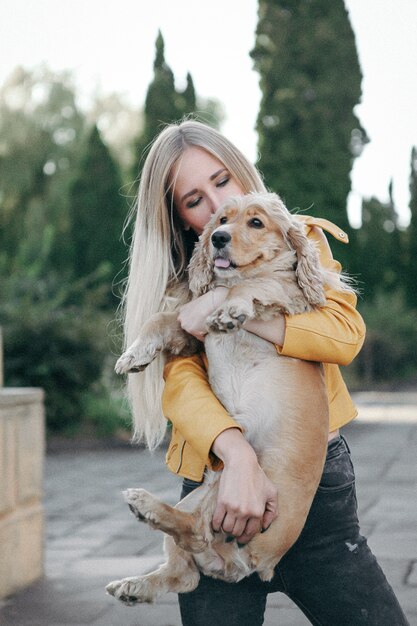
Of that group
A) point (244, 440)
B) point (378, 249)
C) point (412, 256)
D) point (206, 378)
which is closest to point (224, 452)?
point (244, 440)

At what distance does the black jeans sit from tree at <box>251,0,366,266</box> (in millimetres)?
20063

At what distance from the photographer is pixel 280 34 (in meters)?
22.5

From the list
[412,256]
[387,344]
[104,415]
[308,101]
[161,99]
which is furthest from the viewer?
[412,256]

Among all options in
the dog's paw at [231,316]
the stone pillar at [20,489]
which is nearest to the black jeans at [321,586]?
the dog's paw at [231,316]

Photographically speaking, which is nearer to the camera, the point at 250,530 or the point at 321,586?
the point at 250,530

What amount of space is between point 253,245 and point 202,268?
16cm

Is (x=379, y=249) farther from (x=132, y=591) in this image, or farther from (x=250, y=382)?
(x=132, y=591)

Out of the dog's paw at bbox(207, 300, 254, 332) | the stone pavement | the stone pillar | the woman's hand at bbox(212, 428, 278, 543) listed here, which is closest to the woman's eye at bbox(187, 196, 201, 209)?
the dog's paw at bbox(207, 300, 254, 332)

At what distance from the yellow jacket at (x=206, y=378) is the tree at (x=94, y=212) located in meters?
22.7

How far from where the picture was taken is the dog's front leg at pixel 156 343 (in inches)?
100

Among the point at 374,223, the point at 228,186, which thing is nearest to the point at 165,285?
the point at 228,186

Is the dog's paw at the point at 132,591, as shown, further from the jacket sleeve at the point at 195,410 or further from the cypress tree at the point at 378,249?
the cypress tree at the point at 378,249

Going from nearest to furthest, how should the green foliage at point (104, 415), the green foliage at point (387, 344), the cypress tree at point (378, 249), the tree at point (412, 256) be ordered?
the green foliage at point (104, 415) → the green foliage at point (387, 344) → the cypress tree at point (378, 249) → the tree at point (412, 256)

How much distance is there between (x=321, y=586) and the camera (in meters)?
2.45
